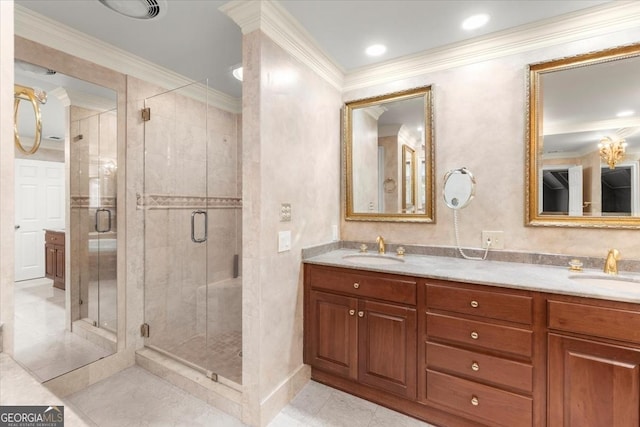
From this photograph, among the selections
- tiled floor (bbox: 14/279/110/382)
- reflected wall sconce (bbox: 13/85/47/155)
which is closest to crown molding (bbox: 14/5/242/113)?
reflected wall sconce (bbox: 13/85/47/155)

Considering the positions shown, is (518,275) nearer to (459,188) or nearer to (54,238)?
(459,188)

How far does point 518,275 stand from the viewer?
165 centimetres

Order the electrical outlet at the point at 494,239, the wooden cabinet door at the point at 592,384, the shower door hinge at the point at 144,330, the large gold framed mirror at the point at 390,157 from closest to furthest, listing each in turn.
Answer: the wooden cabinet door at the point at 592,384, the electrical outlet at the point at 494,239, the large gold framed mirror at the point at 390,157, the shower door hinge at the point at 144,330

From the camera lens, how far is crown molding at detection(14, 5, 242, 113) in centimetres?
179

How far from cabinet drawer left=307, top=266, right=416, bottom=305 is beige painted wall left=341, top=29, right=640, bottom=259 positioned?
0.63 meters

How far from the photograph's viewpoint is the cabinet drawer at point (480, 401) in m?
1.48

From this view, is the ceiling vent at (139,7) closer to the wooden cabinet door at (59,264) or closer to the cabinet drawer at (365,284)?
the wooden cabinet door at (59,264)

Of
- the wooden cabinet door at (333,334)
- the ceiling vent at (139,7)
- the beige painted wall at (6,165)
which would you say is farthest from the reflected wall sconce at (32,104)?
the wooden cabinet door at (333,334)

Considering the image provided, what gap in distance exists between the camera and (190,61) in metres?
2.41

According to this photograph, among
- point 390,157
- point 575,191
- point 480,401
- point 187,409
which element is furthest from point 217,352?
point 575,191

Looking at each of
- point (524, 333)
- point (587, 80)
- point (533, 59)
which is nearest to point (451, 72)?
point (533, 59)

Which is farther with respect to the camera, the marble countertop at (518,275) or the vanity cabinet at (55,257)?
the vanity cabinet at (55,257)

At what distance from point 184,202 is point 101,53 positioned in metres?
1.29

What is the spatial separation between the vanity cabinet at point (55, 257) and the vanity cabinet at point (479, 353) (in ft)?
7.86
